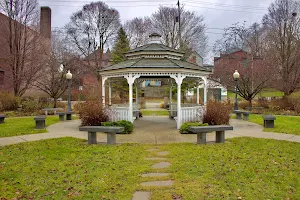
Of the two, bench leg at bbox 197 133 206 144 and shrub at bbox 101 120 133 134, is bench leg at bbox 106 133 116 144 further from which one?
bench leg at bbox 197 133 206 144

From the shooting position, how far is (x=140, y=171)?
18.1 ft

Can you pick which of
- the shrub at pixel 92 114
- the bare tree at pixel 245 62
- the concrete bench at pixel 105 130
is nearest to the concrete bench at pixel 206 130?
the concrete bench at pixel 105 130

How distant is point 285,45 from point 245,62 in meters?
3.84

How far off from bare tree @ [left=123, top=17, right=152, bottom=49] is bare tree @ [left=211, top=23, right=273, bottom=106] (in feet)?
34.5

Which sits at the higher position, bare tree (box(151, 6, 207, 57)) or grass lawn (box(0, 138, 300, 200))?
bare tree (box(151, 6, 207, 57))

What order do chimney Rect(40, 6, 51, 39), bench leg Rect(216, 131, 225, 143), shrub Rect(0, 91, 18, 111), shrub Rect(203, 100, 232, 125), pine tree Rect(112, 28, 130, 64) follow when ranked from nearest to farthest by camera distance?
bench leg Rect(216, 131, 225, 143)
shrub Rect(203, 100, 232, 125)
shrub Rect(0, 91, 18, 111)
pine tree Rect(112, 28, 130, 64)
chimney Rect(40, 6, 51, 39)

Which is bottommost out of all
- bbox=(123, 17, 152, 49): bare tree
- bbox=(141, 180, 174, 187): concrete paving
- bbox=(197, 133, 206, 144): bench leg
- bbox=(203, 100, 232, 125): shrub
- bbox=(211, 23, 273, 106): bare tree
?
bbox=(141, 180, 174, 187): concrete paving

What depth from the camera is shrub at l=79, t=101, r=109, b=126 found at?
11.3 meters

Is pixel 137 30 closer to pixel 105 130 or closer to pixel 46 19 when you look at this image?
pixel 46 19

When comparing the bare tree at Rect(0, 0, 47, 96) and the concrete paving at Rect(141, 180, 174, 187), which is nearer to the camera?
the concrete paving at Rect(141, 180, 174, 187)

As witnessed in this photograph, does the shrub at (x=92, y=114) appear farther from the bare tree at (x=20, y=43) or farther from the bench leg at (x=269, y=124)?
the bare tree at (x=20, y=43)

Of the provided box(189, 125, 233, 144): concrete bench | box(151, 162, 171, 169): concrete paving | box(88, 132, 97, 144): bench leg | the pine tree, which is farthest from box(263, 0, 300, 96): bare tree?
box(151, 162, 171, 169): concrete paving

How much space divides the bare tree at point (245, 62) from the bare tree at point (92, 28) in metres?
14.6

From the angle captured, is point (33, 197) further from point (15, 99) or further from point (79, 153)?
point (15, 99)
